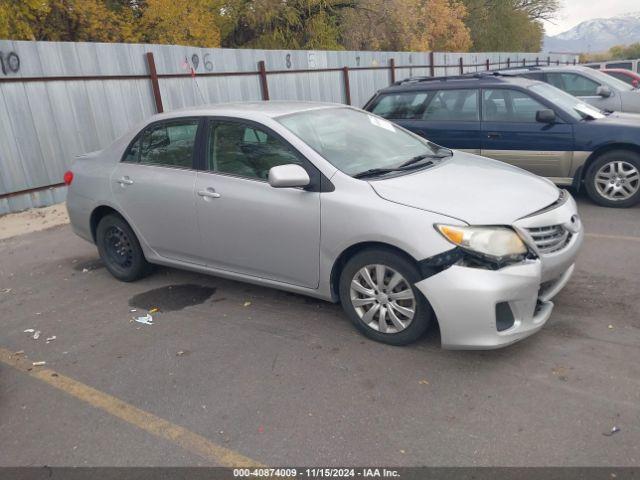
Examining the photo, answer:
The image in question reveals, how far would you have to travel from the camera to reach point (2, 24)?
1220 centimetres

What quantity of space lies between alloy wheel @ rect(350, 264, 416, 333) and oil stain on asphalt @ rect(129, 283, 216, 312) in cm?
165

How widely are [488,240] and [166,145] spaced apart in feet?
9.65

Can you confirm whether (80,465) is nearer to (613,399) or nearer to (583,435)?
(583,435)

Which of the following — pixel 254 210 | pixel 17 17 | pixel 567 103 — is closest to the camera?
pixel 254 210

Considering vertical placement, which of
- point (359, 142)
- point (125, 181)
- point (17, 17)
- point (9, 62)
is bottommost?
point (125, 181)

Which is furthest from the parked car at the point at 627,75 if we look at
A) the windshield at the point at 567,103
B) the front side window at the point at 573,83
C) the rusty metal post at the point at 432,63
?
the windshield at the point at 567,103

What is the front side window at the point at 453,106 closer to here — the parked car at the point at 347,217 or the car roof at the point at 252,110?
the parked car at the point at 347,217

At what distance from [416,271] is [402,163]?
112 centimetres

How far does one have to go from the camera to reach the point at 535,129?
6977 millimetres

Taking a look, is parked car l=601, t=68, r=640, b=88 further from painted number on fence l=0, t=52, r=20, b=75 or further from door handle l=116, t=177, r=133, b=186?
door handle l=116, t=177, r=133, b=186

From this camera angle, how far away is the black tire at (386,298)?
136 inches

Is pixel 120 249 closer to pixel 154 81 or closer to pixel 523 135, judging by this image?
pixel 523 135

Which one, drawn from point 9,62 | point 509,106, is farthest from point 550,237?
point 9,62

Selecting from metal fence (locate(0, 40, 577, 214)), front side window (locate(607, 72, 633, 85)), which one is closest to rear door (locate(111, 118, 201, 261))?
metal fence (locate(0, 40, 577, 214))
